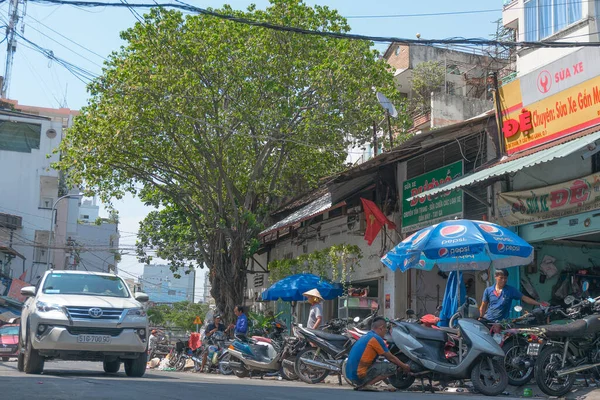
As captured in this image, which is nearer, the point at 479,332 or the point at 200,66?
the point at 479,332

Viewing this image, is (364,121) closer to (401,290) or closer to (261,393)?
(401,290)

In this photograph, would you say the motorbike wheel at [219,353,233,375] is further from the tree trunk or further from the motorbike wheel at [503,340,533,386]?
the motorbike wheel at [503,340,533,386]

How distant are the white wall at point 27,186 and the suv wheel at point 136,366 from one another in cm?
4065

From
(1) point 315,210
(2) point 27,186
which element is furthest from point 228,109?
(2) point 27,186

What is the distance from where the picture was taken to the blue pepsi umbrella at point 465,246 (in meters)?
11.4

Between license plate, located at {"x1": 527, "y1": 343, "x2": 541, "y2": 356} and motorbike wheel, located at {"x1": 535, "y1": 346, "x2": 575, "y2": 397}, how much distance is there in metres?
0.07

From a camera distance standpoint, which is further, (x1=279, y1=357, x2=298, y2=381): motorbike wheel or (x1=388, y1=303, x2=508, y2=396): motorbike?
(x1=279, y1=357, x2=298, y2=381): motorbike wheel

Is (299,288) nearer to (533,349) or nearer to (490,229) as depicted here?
(490,229)

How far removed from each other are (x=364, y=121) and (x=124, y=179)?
27.9 ft

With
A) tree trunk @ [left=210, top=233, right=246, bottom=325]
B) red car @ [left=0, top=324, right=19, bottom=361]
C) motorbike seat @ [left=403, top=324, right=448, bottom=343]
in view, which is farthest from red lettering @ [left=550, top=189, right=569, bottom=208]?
red car @ [left=0, top=324, right=19, bottom=361]

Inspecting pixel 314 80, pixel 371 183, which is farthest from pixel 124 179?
pixel 371 183

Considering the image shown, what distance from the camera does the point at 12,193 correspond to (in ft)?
165

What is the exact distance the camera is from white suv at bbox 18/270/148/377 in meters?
10.8

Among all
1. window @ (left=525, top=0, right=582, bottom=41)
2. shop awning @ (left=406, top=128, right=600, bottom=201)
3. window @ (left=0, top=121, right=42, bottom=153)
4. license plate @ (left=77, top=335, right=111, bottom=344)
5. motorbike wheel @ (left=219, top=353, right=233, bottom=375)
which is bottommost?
motorbike wheel @ (left=219, top=353, right=233, bottom=375)
